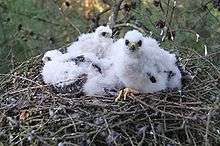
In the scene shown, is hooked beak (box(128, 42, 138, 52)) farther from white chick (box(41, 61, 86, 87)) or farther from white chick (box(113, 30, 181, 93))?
white chick (box(41, 61, 86, 87))

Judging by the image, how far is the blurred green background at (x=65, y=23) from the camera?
702cm

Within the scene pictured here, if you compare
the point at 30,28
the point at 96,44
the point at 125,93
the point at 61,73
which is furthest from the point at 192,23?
the point at 125,93

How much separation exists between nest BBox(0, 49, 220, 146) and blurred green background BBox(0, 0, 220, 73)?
79 cm

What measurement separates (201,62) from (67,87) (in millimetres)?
1046

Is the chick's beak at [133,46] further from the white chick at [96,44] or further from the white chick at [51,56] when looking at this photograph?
the white chick at [51,56]

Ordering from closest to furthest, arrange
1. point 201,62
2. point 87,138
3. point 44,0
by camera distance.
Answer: point 87,138 → point 201,62 → point 44,0

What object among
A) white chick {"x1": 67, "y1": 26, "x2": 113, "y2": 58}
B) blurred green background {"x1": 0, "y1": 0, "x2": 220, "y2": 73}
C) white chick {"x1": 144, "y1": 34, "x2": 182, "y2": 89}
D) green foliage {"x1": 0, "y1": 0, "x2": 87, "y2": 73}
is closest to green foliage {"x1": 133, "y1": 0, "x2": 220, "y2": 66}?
blurred green background {"x1": 0, "y1": 0, "x2": 220, "y2": 73}

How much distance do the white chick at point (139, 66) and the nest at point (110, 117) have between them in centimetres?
15

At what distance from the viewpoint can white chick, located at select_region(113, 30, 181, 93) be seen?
5.44m

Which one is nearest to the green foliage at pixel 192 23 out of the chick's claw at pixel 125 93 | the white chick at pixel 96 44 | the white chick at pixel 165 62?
the white chick at pixel 96 44

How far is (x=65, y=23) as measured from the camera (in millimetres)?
8617

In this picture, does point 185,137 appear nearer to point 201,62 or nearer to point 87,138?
point 87,138

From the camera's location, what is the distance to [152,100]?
5.24m

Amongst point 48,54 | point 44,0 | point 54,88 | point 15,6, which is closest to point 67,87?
point 54,88
